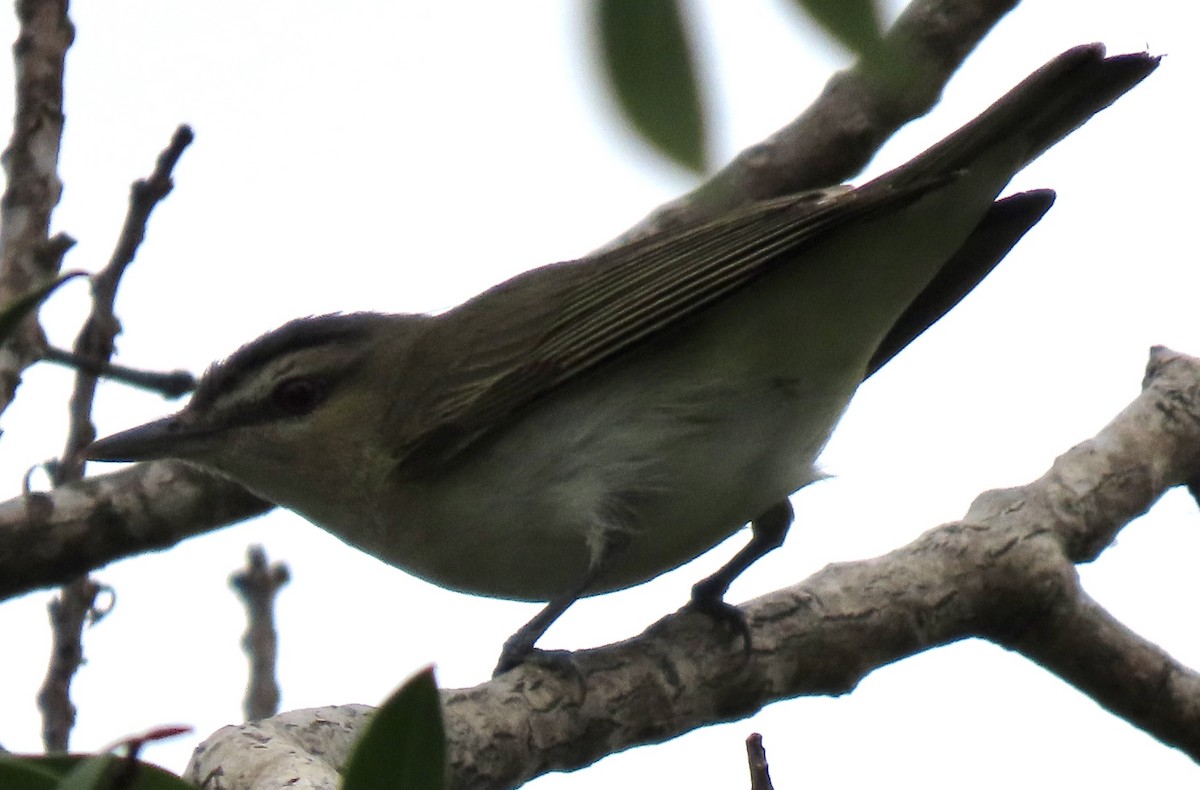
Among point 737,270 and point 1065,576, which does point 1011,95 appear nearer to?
point 737,270

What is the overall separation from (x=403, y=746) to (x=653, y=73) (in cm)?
64

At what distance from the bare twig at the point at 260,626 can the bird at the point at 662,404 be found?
0.27m

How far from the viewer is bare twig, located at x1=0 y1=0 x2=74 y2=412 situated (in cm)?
368

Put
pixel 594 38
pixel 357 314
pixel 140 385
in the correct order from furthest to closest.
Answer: pixel 357 314 → pixel 140 385 → pixel 594 38

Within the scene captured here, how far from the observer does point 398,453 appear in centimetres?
444

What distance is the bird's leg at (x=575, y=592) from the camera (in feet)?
12.7

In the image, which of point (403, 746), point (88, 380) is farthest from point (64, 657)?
point (403, 746)

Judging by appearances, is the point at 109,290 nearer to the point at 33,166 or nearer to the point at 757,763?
the point at 33,166

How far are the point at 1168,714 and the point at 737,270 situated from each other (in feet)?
5.81

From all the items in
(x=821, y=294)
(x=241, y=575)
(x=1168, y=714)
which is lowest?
(x=1168, y=714)

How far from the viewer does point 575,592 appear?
406cm

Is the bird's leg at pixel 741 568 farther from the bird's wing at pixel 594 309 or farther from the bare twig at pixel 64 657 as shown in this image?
the bare twig at pixel 64 657

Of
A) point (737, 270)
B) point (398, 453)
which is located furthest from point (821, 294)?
point (398, 453)

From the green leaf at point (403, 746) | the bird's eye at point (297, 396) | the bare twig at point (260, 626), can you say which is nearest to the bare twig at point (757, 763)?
the green leaf at point (403, 746)
